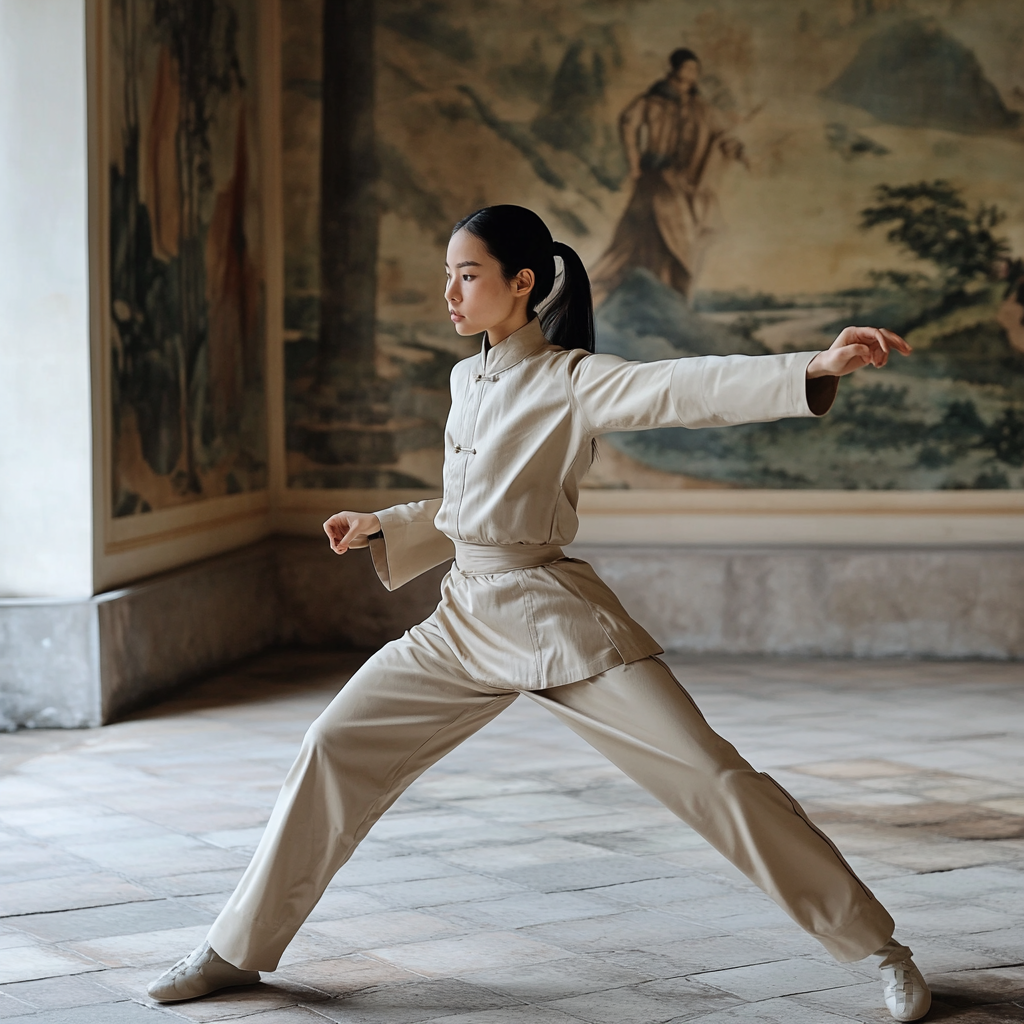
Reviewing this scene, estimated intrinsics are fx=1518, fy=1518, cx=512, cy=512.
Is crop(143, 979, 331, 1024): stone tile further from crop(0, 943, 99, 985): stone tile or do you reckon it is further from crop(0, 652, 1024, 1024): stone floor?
crop(0, 943, 99, 985): stone tile

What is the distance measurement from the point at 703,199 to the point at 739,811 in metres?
7.32

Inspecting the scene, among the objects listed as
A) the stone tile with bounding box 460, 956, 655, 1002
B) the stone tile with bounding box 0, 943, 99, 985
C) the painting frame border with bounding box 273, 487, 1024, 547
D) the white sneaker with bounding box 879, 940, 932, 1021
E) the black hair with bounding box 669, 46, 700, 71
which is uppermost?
the black hair with bounding box 669, 46, 700, 71

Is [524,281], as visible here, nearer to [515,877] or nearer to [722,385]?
[722,385]

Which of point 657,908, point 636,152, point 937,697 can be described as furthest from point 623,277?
point 657,908

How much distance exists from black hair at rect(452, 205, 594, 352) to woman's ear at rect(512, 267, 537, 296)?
0.01m

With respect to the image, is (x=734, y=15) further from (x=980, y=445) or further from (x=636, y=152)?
(x=980, y=445)

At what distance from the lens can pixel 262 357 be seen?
10203 millimetres

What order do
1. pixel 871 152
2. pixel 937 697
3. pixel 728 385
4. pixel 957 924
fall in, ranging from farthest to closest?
pixel 871 152
pixel 937 697
pixel 957 924
pixel 728 385

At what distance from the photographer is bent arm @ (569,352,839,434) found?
2902mm

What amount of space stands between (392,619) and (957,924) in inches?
245

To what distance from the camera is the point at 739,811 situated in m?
3.17

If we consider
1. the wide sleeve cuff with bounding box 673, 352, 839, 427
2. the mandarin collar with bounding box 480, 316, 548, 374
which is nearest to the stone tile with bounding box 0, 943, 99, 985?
the mandarin collar with bounding box 480, 316, 548, 374

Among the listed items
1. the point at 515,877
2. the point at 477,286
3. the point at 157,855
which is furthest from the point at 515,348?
the point at 157,855

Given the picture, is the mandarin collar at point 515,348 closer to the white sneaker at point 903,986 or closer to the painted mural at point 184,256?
the white sneaker at point 903,986
